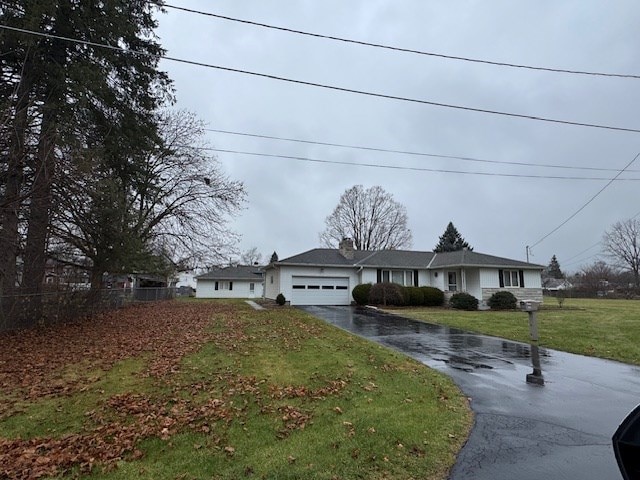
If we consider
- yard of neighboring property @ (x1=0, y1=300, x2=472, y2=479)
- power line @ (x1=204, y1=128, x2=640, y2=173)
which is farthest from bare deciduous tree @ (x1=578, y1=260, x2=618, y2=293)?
yard of neighboring property @ (x1=0, y1=300, x2=472, y2=479)

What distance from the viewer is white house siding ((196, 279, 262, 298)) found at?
51688 millimetres

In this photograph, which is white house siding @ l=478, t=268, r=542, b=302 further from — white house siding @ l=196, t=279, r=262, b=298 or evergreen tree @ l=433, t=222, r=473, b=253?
white house siding @ l=196, t=279, r=262, b=298

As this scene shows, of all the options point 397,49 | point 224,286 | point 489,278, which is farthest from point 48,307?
point 224,286

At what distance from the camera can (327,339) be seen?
11.4 m

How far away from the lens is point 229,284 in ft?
173

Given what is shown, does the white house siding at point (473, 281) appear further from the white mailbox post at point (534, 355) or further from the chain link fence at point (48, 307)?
the chain link fence at point (48, 307)

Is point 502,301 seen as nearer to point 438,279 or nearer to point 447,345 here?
point 438,279

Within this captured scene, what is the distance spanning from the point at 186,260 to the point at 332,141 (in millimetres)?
14364

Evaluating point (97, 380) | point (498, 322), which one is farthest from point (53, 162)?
point (498, 322)

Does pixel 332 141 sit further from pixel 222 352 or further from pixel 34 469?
pixel 34 469

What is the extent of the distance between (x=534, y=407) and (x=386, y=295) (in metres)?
20.3

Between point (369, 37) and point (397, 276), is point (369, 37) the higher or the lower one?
the higher one

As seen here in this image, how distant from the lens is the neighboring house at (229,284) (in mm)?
51681

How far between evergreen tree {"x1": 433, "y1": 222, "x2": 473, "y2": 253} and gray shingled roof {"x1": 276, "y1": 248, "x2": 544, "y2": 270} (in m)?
23.3
